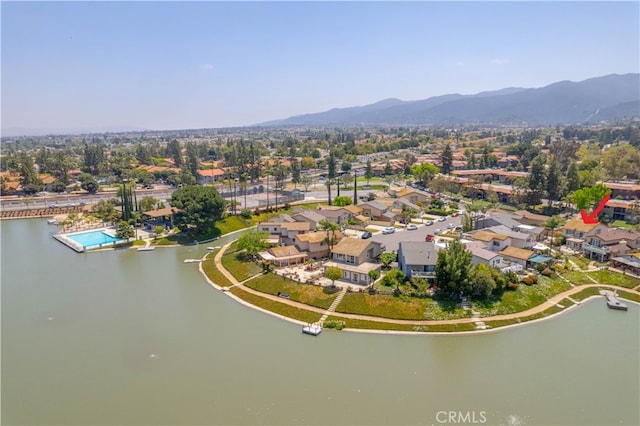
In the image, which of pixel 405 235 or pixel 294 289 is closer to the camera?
pixel 294 289

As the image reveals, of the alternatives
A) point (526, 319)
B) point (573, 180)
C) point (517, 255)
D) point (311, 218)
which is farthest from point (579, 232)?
point (311, 218)

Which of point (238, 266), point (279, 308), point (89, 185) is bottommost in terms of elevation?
point (279, 308)

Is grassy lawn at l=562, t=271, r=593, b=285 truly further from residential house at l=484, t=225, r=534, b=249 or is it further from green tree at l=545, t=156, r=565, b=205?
green tree at l=545, t=156, r=565, b=205

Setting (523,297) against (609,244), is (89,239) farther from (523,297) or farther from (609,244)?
(609,244)

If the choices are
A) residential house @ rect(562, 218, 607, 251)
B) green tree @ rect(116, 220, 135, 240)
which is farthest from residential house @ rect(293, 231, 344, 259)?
residential house @ rect(562, 218, 607, 251)

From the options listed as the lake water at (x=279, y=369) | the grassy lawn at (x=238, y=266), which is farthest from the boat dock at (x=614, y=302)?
the grassy lawn at (x=238, y=266)

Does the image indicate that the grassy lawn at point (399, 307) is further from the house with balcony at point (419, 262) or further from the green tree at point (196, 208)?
the green tree at point (196, 208)
